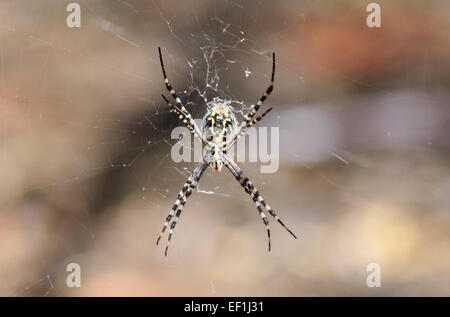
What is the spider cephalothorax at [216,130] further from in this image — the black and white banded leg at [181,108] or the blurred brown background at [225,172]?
the blurred brown background at [225,172]

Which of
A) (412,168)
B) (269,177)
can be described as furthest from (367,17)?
(269,177)

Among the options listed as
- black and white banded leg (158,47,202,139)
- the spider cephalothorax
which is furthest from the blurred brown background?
black and white banded leg (158,47,202,139)

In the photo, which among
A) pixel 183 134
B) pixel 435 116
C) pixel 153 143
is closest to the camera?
pixel 183 134

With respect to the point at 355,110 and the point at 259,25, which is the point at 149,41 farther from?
the point at 355,110

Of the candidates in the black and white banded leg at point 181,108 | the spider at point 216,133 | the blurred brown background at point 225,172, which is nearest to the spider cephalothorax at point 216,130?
the spider at point 216,133

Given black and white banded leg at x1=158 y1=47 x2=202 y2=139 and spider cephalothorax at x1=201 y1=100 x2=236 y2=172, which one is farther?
spider cephalothorax at x1=201 y1=100 x2=236 y2=172

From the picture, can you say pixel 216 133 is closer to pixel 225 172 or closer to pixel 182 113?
pixel 182 113

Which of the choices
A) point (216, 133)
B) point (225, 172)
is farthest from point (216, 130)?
point (225, 172)

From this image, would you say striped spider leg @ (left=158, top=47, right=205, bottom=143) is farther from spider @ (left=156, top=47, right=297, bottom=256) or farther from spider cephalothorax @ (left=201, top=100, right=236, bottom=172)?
spider cephalothorax @ (left=201, top=100, right=236, bottom=172)
